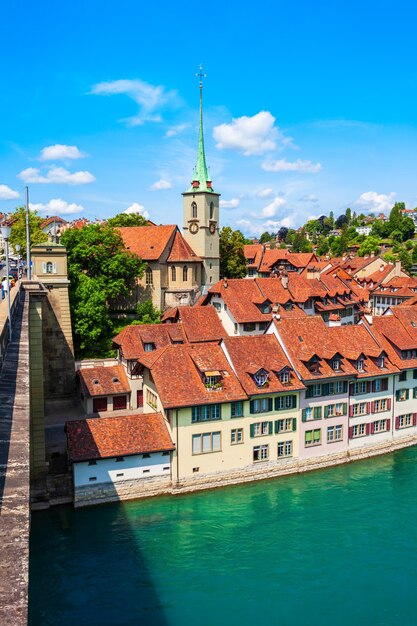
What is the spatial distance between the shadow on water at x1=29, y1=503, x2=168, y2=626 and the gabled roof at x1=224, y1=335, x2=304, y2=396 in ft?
34.3

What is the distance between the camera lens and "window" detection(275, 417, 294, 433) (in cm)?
3456

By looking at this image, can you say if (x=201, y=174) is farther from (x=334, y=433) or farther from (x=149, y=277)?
(x=334, y=433)

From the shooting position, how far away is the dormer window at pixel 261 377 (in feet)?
112

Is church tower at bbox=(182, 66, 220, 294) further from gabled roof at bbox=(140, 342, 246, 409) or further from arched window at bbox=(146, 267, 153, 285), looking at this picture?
gabled roof at bbox=(140, 342, 246, 409)

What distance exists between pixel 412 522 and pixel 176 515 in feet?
40.0

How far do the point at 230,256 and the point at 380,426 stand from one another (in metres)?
42.5

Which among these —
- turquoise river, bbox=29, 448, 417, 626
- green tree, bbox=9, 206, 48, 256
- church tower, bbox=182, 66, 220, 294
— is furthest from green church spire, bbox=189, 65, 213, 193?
turquoise river, bbox=29, 448, 417, 626

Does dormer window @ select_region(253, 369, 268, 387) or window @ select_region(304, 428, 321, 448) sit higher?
dormer window @ select_region(253, 369, 268, 387)

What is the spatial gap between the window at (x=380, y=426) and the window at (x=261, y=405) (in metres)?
8.76

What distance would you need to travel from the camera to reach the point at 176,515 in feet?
96.4

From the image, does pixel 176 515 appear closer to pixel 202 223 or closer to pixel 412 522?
pixel 412 522

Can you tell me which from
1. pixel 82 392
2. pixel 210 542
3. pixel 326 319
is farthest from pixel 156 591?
pixel 326 319

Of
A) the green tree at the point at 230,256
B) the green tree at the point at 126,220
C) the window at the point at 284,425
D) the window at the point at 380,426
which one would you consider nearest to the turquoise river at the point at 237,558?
the window at the point at 284,425

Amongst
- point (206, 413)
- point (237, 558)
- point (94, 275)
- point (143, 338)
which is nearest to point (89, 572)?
point (237, 558)
